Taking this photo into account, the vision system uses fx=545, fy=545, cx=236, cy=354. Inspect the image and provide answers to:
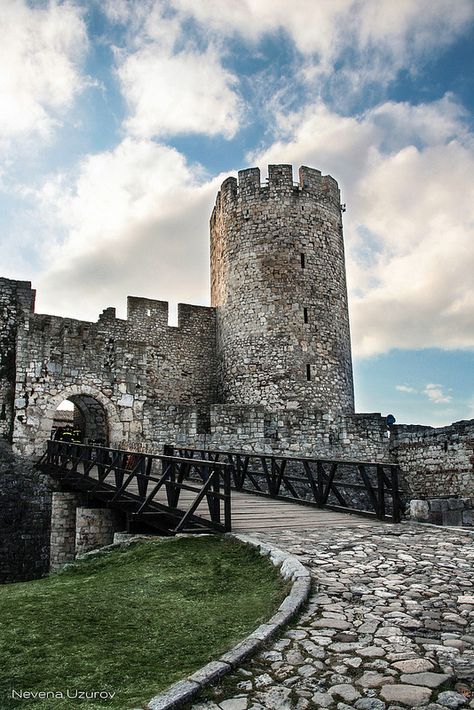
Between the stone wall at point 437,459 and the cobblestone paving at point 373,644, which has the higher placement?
the stone wall at point 437,459

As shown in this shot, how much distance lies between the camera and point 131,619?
3.90 metres

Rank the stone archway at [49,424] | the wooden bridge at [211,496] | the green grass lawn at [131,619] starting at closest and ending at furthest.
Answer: the green grass lawn at [131,619], the wooden bridge at [211,496], the stone archway at [49,424]

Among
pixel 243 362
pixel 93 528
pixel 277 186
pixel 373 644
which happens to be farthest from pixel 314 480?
pixel 277 186

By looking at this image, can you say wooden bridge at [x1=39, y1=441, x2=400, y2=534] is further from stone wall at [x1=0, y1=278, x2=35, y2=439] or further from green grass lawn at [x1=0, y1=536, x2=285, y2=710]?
stone wall at [x1=0, y1=278, x2=35, y2=439]

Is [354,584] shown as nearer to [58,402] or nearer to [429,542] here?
[429,542]

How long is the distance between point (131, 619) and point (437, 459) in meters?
12.4

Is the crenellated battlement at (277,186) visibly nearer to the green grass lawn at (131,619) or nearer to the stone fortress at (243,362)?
the stone fortress at (243,362)

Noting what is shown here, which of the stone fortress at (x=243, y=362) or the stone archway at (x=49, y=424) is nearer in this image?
the stone archway at (x=49, y=424)

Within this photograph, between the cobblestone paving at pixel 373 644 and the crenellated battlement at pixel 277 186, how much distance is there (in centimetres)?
1558

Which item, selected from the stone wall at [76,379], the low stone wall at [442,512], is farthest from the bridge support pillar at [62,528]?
the low stone wall at [442,512]

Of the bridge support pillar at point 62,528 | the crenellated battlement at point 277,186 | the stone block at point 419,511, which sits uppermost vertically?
the crenellated battlement at point 277,186

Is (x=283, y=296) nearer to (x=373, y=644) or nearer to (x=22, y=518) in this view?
(x=22, y=518)

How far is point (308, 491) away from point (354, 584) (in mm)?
10920

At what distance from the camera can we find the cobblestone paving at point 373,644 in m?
2.63
